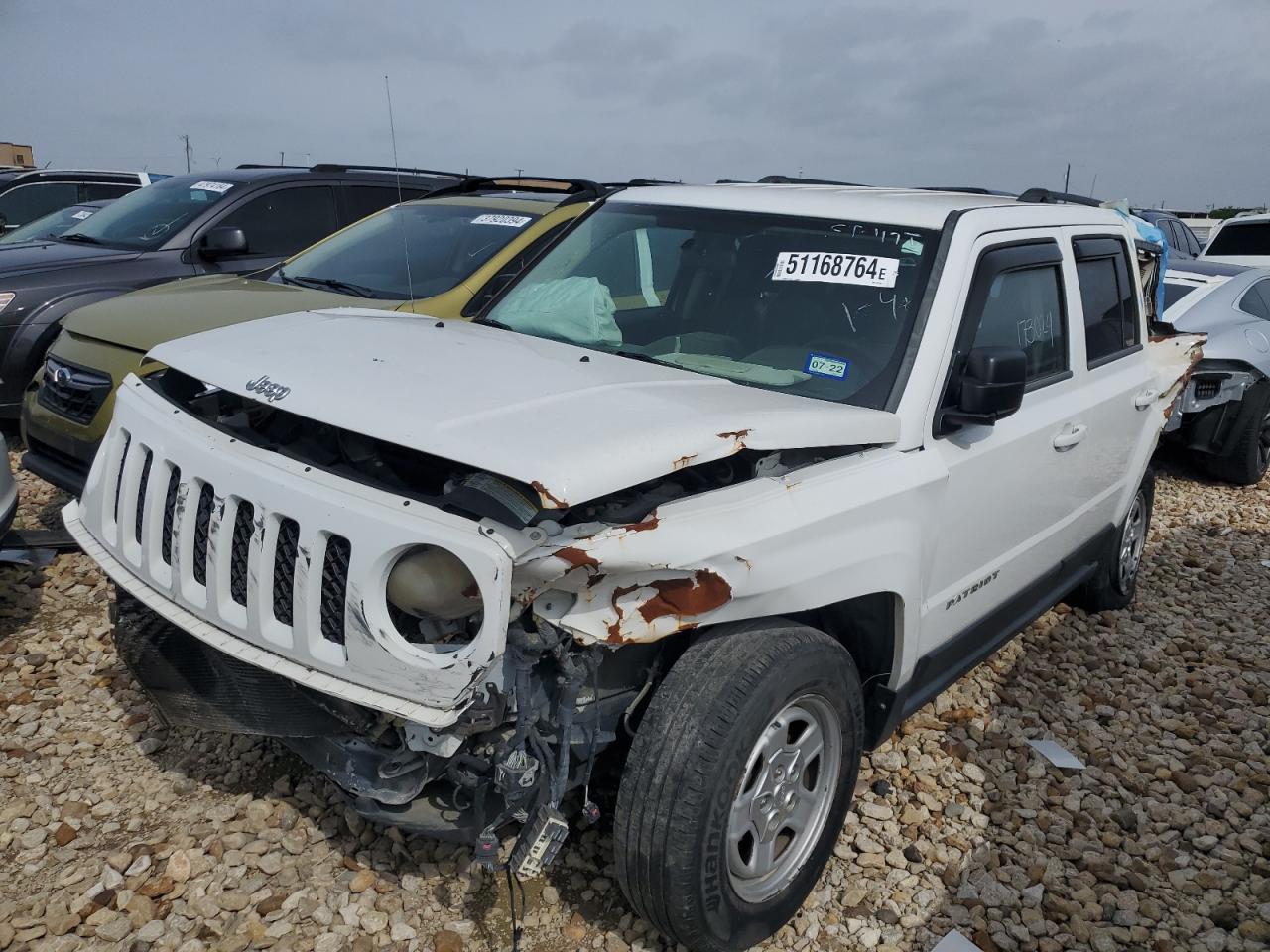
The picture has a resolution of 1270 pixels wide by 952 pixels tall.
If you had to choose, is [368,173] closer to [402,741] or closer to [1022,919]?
[402,741]

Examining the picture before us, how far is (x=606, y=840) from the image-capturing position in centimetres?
305

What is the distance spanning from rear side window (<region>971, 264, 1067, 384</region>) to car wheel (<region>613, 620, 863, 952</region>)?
132 cm

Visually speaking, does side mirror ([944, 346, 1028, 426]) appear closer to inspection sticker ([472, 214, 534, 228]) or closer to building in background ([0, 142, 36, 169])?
inspection sticker ([472, 214, 534, 228])

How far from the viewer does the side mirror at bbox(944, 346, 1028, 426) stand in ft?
9.23

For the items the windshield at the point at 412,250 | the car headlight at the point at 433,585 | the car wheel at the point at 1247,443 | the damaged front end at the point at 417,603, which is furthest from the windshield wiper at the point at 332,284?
the car wheel at the point at 1247,443

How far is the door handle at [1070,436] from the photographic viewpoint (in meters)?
3.53

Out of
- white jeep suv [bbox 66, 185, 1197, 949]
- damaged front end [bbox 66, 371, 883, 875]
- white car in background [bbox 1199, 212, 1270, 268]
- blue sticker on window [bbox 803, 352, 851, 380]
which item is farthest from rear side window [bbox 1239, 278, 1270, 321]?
damaged front end [bbox 66, 371, 883, 875]

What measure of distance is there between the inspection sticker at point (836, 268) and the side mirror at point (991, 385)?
400 mm

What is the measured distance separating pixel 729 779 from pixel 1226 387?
661 cm

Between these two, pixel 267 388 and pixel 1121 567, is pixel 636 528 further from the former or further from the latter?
pixel 1121 567

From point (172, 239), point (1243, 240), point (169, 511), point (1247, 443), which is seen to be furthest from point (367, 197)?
point (1243, 240)

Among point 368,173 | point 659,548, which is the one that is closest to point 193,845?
point 659,548

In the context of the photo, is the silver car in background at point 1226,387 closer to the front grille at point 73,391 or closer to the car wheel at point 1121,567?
the car wheel at point 1121,567

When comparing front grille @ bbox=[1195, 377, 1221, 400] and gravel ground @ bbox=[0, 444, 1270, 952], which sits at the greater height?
front grille @ bbox=[1195, 377, 1221, 400]
